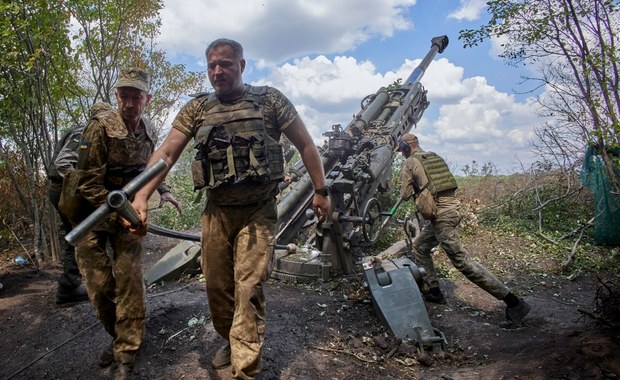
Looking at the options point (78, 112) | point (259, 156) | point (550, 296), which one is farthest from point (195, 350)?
point (78, 112)

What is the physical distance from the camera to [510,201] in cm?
955

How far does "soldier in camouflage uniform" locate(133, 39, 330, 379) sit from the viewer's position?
268 centimetres

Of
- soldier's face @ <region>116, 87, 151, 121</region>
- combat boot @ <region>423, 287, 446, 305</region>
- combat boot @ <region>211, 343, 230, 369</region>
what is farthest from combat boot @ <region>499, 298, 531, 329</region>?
soldier's face @ <region>116, 87, 151, 121</region>

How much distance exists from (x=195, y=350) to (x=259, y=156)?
5.58 feet

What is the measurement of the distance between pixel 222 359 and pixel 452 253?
9.57 ft

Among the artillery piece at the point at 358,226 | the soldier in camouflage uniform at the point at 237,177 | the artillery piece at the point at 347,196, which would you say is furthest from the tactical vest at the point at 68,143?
the artillery piece at the point at 347,196

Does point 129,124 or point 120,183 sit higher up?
point 129,124

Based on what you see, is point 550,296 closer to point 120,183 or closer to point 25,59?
point 120,183

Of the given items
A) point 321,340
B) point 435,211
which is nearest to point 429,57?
point 435,211

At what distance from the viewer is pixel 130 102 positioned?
309 cm

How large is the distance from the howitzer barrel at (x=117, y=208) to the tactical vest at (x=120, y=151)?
2.24 feet

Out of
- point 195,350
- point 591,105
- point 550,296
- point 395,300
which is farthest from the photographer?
point 591,105

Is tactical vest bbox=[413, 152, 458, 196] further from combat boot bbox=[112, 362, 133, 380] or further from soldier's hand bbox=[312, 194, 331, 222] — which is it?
combat boot bbox=[112, 362, 133, 380]

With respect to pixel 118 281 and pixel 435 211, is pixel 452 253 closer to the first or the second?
pixel 435 211
